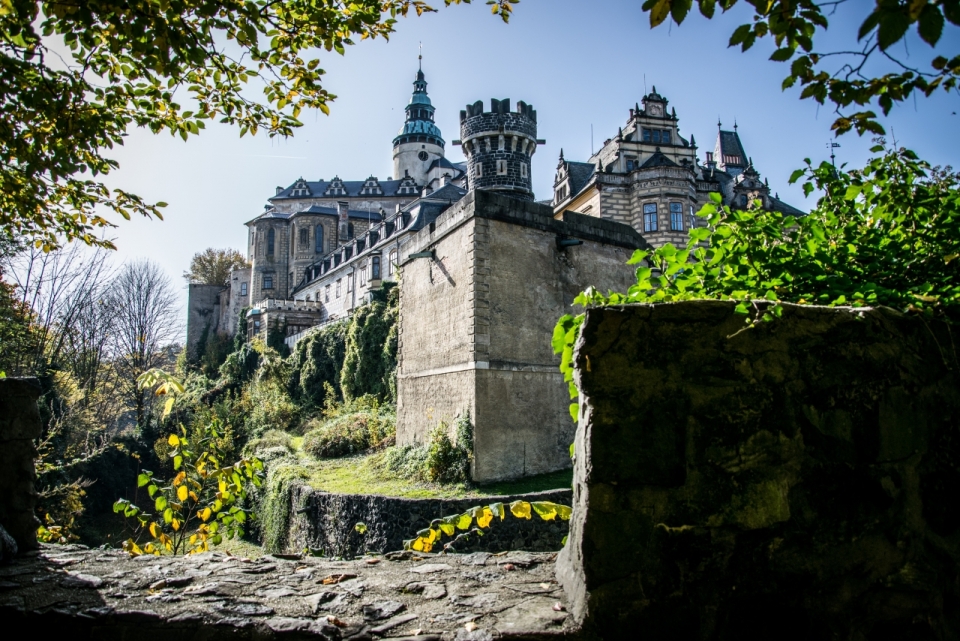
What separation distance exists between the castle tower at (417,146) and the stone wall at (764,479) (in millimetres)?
74967

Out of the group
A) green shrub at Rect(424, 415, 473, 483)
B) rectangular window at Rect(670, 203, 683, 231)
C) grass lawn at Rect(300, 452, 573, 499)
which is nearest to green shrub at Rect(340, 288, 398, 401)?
grass lawn at Rect(300, 452, 573, 499)

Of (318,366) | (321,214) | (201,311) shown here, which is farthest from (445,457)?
(201,311)

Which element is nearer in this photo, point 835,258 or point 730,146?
point 835,258

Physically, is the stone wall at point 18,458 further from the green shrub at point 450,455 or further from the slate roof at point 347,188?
the slate roof at point 347,188

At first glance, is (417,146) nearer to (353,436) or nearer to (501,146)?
(501,146)

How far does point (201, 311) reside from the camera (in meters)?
67.5

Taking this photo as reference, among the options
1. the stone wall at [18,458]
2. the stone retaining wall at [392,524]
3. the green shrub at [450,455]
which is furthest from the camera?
the green shrub at [450,455]

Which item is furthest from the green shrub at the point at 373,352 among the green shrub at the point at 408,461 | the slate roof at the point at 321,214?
the slate roof at the point at 321,214

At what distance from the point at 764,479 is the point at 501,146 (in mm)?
34048

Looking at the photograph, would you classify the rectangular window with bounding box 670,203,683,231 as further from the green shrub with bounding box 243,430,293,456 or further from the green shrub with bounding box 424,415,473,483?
the green shrub with bounding box 424,415,473,483

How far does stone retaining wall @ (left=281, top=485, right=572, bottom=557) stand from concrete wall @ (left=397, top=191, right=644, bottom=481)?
1955mm

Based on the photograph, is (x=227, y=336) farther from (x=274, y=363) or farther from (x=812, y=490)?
(x=812, y=490)

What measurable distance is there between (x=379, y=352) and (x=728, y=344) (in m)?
26.5

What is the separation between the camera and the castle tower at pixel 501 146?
114 ft
